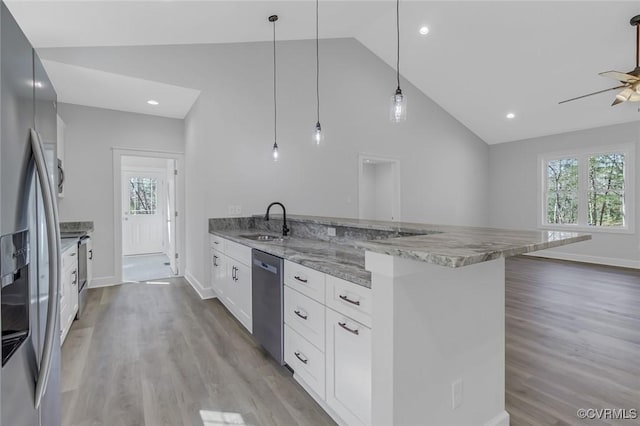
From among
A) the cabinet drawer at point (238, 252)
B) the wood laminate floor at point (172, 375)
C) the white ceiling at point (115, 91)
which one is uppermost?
the white ceiling at point (115, 91)

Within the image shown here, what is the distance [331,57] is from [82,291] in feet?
15.0

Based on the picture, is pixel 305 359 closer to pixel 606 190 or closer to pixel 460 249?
pixel 460 249

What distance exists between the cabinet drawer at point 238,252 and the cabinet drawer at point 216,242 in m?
0.15

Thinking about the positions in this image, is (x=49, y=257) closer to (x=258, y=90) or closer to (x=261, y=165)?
(x=261, y=165)

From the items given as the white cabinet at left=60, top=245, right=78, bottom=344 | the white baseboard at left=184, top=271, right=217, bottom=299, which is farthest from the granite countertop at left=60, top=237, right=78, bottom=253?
the white baseboard at left=184, top=271, right=217, bottom=299

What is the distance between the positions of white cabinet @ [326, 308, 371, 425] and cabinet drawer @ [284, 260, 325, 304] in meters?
0.14

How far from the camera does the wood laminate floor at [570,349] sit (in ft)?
6.07

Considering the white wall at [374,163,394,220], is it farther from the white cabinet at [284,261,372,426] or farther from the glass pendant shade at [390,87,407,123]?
the white cabinet at [284,261,372,426]

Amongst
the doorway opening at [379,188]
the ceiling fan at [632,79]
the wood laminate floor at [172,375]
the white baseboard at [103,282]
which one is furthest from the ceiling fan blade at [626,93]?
the white baseboard at [103,282]

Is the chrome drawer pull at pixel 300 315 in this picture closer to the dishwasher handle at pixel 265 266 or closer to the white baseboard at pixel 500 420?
the dishwasher handle at pixel 265 266

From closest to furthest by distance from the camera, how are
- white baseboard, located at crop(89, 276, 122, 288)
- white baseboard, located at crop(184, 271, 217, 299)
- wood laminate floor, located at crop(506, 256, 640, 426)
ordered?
wood laminate floor, located at crop(506, 256, 640, 426), white baseboard, located at crop(184, 271, 217, 299), white baseboard, located at crop(89, 276, 122, 288)

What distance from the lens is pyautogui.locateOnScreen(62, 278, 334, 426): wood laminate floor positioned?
178 centimetres

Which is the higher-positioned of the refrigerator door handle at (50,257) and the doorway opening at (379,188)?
the doorway opening at (379,188)

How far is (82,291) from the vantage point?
339 cm
